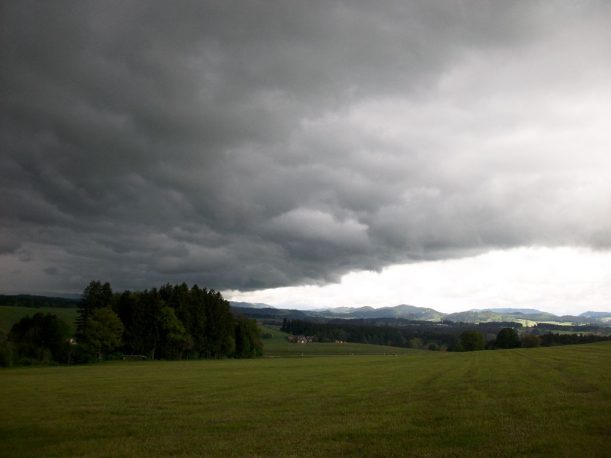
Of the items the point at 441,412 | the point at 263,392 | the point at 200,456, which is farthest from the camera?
the point at 263,392

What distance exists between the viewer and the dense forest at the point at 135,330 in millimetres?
88250

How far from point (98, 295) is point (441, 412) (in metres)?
96.9

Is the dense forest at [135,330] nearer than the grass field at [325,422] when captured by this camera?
No

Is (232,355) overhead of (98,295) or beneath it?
beneath

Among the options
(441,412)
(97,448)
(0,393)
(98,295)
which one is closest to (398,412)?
(441,412)

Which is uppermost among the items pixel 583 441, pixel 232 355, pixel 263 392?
pixel 583 441

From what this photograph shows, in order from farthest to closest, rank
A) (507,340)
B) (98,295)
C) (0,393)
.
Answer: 1. (507,340)
2. (98,295)
3. (0,393)

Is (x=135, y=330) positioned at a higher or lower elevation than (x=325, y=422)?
lower

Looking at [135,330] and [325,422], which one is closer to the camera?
[325,422]

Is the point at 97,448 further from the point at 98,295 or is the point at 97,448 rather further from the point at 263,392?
the point at 98,295

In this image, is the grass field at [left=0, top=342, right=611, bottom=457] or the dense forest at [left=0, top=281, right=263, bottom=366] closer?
the grass field at [left=0, top=342, right=611, bottom=457]

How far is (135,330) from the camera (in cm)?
9888

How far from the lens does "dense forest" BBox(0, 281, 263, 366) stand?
8825 centimetres

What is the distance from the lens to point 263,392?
30.7 m
